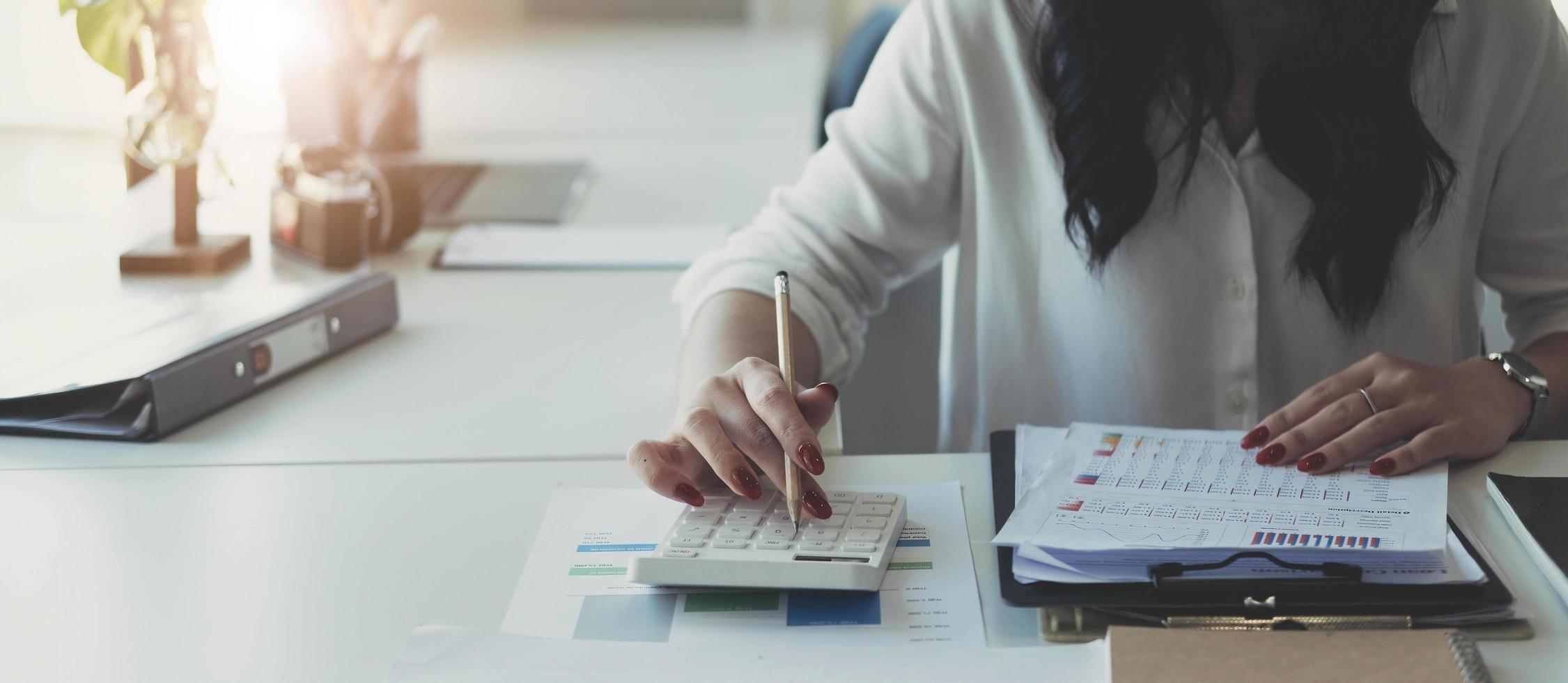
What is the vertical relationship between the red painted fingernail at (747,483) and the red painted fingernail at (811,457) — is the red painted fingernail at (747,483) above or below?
below

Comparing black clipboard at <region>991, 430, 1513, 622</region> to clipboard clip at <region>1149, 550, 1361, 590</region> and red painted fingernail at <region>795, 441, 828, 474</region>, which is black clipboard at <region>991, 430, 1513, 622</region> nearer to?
clipboard clip at <region>1149, 550, 1361, 590</region>

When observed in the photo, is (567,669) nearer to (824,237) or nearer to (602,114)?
(824,237)

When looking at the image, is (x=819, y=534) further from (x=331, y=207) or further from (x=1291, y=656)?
(x=331, y=207)

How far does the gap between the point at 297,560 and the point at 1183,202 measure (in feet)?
2.51

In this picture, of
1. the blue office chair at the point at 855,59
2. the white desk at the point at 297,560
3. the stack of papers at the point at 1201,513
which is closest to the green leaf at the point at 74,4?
the white desk at the point at 297,560

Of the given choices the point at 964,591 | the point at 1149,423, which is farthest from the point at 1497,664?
the point at 1149,423

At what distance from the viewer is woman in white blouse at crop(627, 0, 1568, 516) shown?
1072 millimetres

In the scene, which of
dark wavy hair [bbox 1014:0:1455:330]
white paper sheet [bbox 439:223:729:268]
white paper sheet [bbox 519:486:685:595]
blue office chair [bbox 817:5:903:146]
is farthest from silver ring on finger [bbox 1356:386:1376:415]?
blue office chair [bbox 817:5:903:146]

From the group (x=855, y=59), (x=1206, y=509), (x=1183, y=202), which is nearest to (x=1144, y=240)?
(x=1183, y=202)

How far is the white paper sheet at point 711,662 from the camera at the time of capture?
0.62 m

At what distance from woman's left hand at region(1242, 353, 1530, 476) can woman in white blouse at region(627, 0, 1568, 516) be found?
113 millimetres

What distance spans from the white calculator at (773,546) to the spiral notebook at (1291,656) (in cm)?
15

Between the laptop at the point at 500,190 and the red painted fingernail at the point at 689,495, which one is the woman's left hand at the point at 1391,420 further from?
the laptop at the point at 500,190

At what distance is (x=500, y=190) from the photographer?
1831mm
